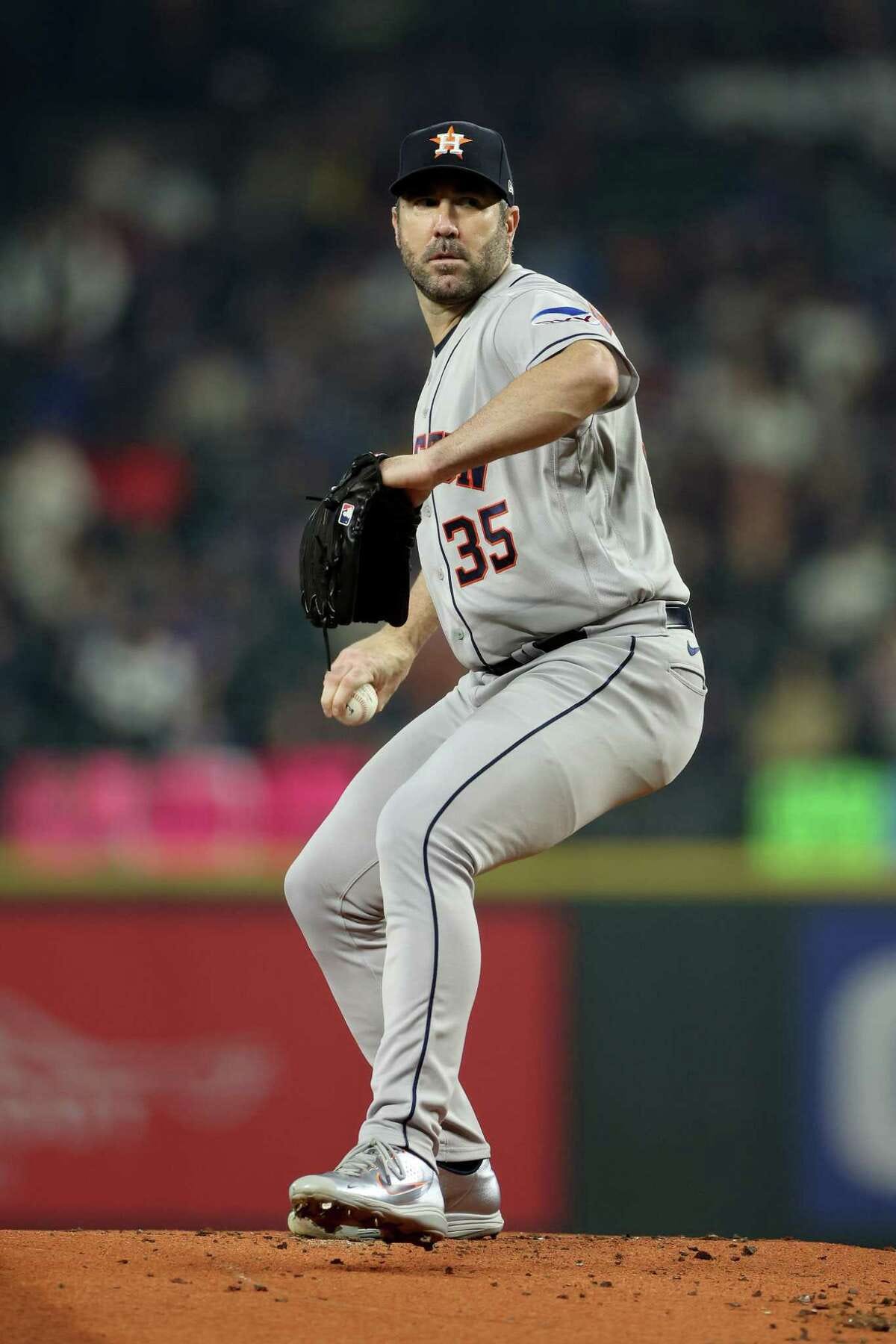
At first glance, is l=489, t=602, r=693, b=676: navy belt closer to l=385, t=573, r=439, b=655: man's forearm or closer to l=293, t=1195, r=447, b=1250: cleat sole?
l=385, t=573, r=439, b=655: man's forearm

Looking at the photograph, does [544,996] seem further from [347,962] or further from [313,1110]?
[347,962]

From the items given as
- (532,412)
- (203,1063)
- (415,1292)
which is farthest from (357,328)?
(415,1292)

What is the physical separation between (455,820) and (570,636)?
0.43 metres

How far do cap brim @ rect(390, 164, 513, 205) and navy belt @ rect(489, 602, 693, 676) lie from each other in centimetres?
79

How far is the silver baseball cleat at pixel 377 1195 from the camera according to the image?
2688mm

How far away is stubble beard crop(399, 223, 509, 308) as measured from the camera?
10.4 feet

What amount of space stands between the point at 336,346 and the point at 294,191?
1.22 meters

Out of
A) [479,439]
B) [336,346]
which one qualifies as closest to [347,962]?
[479,439]

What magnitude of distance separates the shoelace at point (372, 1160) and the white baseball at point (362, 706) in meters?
0.73

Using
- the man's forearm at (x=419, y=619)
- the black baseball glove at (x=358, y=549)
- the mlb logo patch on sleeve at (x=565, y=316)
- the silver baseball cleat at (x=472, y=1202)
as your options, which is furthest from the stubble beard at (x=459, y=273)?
the silver baseball cleat at (x=472, y=1202)

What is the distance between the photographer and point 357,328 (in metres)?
10.2

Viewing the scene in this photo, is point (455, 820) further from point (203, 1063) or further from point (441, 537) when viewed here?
point (203, 1063)

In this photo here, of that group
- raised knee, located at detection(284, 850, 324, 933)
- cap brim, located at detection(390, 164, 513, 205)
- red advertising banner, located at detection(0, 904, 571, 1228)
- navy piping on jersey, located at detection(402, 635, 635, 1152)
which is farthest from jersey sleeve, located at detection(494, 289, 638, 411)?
red advertising banner, located at detection(0, 904, 571, 1228)

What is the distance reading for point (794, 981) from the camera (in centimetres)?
512
